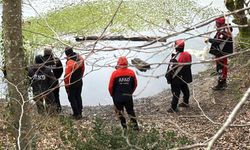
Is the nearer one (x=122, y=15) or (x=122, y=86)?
(x=122, y=86)

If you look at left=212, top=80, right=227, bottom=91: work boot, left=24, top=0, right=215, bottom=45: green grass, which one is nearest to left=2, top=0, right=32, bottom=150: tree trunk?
left=212, top=80, right=227, bottom=91: work boot

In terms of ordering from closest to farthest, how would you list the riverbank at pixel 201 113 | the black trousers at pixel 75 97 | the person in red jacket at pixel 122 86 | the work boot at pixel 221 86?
1. the person in red jacket at pixel 122 86
2. the riverbank at pixel 201 113
3. the black trousers at pixel 75 97
4. the work boot at pixel 221 86

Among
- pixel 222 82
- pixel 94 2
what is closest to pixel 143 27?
pixel 94 2

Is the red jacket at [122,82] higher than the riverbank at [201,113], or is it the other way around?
the red jacket at [122,82]

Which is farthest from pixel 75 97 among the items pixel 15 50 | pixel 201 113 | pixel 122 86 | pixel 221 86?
pixel 221 86

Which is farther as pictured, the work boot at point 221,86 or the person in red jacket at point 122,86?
the work boot at point 221,86

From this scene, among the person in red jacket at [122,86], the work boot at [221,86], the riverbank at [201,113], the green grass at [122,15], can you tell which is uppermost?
the green grass at [122,15]

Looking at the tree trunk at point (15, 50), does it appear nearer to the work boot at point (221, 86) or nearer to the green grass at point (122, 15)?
the work boot at point (221, 86)

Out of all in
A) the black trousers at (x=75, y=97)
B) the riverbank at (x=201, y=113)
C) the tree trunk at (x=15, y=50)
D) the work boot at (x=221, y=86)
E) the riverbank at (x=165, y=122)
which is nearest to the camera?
the tree trunk at (x=15, y=50)

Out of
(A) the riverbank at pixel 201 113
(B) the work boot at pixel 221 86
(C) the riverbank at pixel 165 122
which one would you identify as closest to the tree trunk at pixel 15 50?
(C) the riverbank at pixel 165 122

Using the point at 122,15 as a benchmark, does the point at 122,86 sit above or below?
below

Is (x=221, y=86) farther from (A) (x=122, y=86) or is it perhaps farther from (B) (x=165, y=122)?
(A) (x=122, y=86)

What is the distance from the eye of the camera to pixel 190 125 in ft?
33.5

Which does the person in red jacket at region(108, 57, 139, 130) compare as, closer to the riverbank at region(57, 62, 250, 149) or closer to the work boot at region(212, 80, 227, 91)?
the riverbank at region(57, 62, 250, 149)
